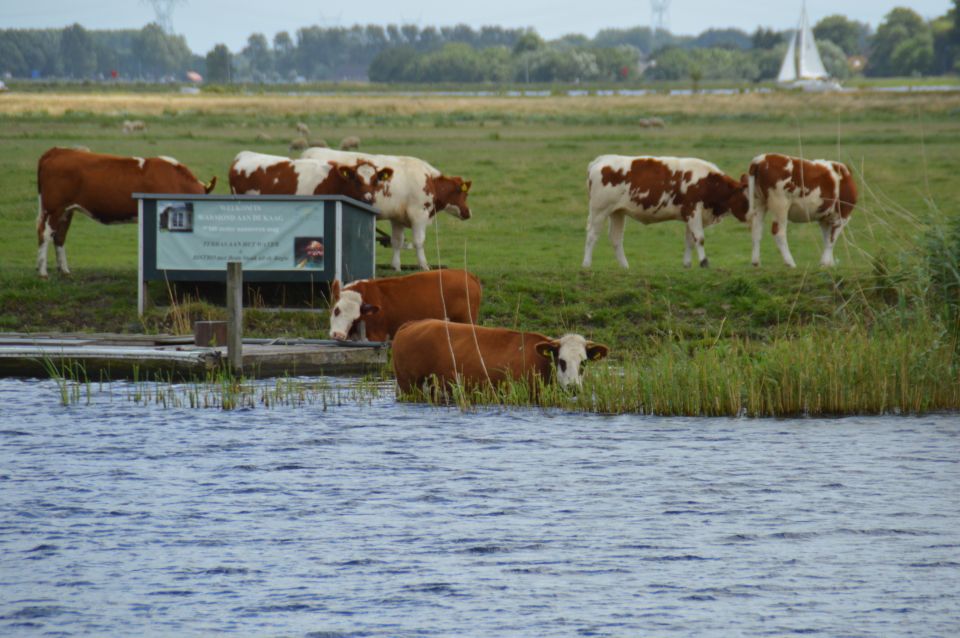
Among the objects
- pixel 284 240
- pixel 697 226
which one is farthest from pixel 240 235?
pixel 697 226

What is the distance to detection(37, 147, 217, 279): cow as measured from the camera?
26031 mm

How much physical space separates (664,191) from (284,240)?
8036mm

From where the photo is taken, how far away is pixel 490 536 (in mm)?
11977

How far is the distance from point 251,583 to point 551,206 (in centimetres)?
2887

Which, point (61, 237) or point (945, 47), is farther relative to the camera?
point (945, 47)

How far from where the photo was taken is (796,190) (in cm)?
2780

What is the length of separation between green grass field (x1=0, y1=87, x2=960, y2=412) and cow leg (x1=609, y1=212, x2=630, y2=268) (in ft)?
2.93

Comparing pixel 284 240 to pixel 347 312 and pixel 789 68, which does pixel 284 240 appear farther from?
pixel 789 68

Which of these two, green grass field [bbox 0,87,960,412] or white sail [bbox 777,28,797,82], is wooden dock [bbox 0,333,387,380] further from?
white sail [bbox 777,28,797,82]

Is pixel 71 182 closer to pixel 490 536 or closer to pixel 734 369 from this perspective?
pixel 734 369

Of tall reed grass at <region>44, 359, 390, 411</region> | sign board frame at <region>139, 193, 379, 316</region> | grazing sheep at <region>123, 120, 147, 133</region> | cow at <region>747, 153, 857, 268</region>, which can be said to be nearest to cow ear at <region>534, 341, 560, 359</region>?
tall reed grass at <region>44, 359, 390, 411</region>

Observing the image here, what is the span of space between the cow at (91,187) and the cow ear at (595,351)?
1113 centimetres

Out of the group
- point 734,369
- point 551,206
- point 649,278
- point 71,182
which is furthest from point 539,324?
point 551,206

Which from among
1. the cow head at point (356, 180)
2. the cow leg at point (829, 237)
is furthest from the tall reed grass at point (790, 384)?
the cow leg at point (829, 237)
